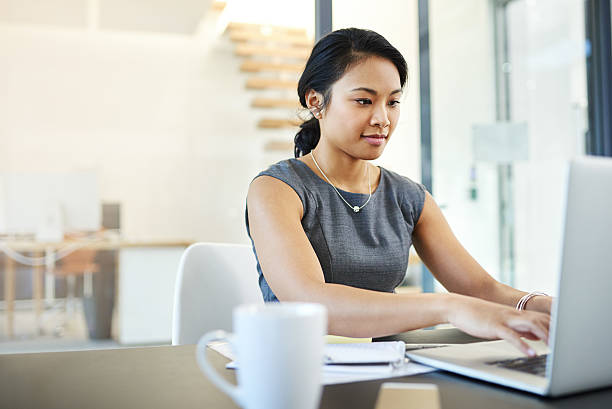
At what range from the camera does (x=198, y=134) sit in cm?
331

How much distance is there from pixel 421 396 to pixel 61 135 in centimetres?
288

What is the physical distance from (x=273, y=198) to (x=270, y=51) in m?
2.43

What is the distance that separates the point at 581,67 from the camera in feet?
10.7

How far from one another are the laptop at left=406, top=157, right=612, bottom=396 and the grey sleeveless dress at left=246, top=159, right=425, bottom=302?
2.14 ft

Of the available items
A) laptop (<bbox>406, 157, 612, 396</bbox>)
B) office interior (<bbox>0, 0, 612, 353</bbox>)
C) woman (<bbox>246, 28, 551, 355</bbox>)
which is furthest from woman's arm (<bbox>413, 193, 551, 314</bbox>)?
office interior (<bbox>0, 0, 612, 353</bbox>)

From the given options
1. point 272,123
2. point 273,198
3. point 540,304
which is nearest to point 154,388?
point 273,198

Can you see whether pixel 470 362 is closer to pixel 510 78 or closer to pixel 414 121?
pixel 414 121

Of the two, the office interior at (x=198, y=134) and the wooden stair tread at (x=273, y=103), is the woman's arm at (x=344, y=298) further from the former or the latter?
the wooden stair tread at (x=273, y=103)

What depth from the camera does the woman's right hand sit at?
0.65 meters

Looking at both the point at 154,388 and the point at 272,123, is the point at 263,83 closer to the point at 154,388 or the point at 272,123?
the point at 272,123

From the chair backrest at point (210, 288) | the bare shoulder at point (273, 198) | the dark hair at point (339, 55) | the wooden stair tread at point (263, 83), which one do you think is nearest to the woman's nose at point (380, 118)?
the dark hair at point (339, 55)

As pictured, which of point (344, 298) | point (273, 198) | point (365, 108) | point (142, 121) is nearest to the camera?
point (344, 298)

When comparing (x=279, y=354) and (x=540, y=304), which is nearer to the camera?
(x=279, y=354)

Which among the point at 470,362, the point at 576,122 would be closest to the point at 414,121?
the point at 576,122
